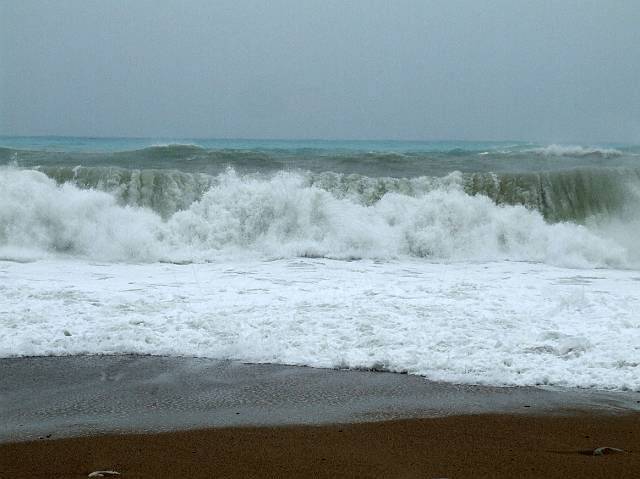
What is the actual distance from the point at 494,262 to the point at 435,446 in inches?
311

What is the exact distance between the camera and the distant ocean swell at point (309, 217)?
1213 centimetres

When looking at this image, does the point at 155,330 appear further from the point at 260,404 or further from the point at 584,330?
the point at 584,330

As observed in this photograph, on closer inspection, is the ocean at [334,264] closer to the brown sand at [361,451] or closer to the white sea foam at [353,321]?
the white sea foam at [353,321]

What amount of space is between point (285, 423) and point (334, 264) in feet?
21.4

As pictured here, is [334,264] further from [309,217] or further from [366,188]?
[366,188]

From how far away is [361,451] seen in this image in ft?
13.1

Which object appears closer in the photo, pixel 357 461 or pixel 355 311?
pixel 357 461

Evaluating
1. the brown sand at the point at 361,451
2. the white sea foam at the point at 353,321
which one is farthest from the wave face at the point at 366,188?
the brown sand at the point at 361,451

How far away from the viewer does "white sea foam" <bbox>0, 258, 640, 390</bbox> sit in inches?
230

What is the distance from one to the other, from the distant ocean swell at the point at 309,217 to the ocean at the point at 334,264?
0.13 ft

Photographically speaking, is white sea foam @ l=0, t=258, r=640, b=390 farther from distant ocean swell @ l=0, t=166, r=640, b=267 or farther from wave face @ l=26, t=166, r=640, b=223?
wave face @ l=26, t=166, r=640, b=223

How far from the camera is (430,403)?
4938 mm

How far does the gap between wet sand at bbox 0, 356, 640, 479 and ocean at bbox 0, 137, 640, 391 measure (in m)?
0.44

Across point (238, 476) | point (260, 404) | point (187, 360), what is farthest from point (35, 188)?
point (238, 476)
